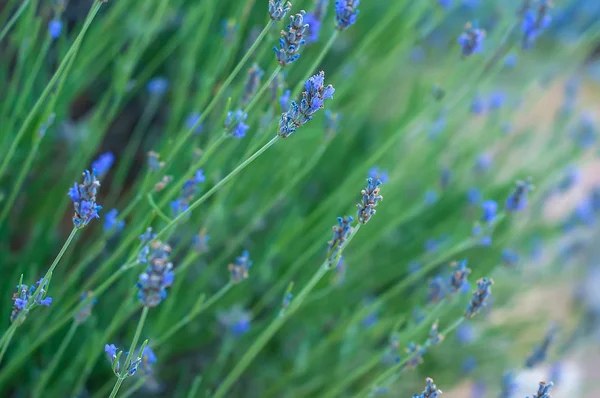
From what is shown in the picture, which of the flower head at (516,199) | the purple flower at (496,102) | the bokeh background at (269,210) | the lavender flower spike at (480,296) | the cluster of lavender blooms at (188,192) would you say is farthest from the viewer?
the purple flower at (496,102)

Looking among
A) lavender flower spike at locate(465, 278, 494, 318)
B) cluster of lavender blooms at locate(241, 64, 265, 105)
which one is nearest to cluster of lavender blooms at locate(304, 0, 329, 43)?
cluster of lavender blooms at locate(241, 64, 265, 105)

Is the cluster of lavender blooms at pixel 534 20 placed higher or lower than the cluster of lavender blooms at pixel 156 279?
higher

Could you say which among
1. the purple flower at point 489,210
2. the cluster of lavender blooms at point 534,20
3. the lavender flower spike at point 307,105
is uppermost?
the cluster of lavender blooms at point 534,20

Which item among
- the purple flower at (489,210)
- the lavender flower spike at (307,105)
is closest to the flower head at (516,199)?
the purple flower at (489,210)

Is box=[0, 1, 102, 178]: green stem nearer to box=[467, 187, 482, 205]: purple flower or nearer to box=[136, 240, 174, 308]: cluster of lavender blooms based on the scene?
box=[136, 240, 174, 308]: cluster of lavender blooms

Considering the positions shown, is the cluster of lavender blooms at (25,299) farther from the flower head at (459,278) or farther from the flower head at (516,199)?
the flower head at (516,199)
